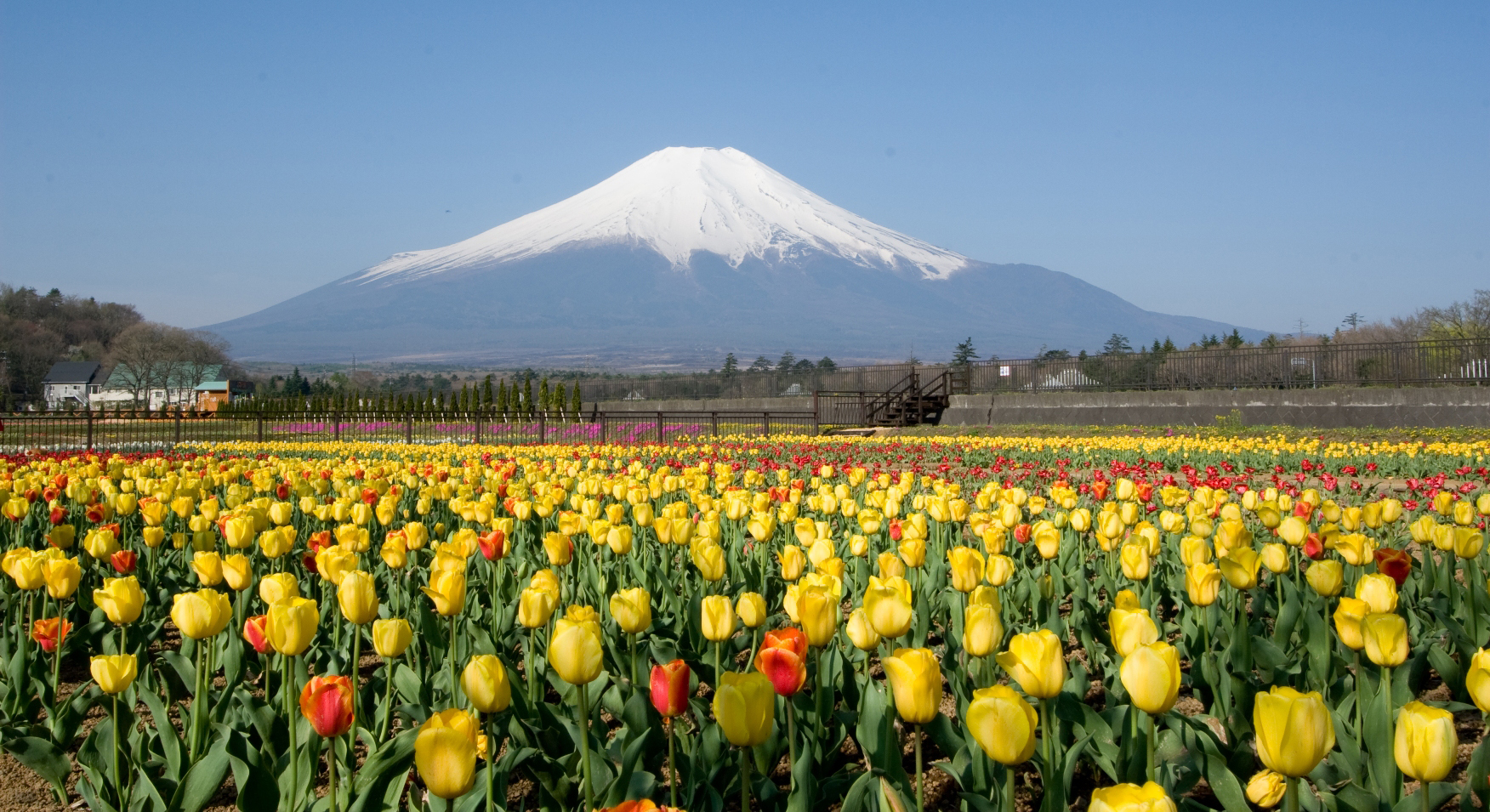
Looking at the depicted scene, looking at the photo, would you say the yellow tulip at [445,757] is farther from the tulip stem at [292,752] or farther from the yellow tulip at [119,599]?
the yellow tulip at [119,599]

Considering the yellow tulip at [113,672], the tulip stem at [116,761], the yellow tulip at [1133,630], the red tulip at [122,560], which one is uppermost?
the yellow tulip at [1133,630]

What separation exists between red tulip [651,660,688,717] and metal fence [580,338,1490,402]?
25.0 metres

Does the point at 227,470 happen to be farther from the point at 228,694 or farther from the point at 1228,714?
the point at 1228,714

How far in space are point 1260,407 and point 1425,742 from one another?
22.7 metres

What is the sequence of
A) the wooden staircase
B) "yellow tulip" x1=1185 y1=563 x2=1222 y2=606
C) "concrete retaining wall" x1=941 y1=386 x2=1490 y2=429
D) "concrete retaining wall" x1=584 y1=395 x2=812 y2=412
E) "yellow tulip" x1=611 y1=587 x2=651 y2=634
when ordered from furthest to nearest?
"concrete retaining wall" x1=584 y1=395 x2=812 y2=412, the wooden staircase, "concrete retaining wall" x1=941 y1=386 x2=1490 y2=429, "yellow tulip" x1=1185 y1=563 x2=1222 y2=606, "yellow tulip" x1=611 y1=587 x2=651 y2=634

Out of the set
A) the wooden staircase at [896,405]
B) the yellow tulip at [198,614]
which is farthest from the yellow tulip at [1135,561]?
the wooden staircase at [896,405]

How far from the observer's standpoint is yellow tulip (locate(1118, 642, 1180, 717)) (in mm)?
1751

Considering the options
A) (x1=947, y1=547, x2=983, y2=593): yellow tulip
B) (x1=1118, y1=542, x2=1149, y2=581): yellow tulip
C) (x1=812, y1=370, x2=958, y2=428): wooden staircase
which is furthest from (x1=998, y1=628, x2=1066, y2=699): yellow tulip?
(x1=812, y1=370, x2=958, y2=428): wooden staircase

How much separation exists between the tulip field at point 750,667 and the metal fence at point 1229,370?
21464 millimetres

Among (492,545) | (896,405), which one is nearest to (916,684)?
(492,545)

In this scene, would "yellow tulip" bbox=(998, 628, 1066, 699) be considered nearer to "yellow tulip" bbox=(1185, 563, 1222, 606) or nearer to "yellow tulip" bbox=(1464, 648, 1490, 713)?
"yellow tulip" bbox=(1464, 648, 1490, 713)

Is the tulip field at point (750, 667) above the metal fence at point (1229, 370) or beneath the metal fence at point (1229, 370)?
beneath

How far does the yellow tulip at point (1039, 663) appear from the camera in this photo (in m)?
1.85

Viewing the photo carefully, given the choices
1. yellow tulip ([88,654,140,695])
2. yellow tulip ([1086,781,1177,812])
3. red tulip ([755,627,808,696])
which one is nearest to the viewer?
yellow tulip ([1086,781,1177,812])
